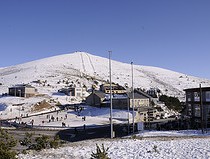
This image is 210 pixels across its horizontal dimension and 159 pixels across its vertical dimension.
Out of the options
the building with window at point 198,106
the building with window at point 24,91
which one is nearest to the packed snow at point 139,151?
the building with window at point 198,106

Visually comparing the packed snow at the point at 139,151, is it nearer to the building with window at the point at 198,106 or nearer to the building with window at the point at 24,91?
the building with window at the point at 198,106

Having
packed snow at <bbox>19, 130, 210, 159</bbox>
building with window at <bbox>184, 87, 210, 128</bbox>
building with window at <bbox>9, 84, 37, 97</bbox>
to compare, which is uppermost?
building with window at <bbox>9, 84, 37, 97</bbox>

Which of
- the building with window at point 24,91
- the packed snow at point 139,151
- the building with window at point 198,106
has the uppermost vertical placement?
the building with window at point 24,91

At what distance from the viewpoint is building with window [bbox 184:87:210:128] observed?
49.6m

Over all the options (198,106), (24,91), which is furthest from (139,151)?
(24,91)

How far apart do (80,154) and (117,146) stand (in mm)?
3308

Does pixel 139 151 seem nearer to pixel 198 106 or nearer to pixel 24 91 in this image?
pixel 198 106

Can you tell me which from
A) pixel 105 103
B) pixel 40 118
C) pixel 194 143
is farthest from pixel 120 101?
pixel 194 143

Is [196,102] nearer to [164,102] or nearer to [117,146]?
[117,146]

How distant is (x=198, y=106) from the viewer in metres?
52.2

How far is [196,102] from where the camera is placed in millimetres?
52938

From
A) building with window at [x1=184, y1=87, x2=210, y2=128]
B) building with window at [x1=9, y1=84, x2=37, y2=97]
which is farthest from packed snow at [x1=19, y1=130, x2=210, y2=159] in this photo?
building with window at [x1=9, y1=84, x2=37, y2=97]

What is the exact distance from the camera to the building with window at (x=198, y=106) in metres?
49.6

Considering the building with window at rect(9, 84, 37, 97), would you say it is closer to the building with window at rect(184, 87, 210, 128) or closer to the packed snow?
the building with window at rect(184, 87, 210, 128)
